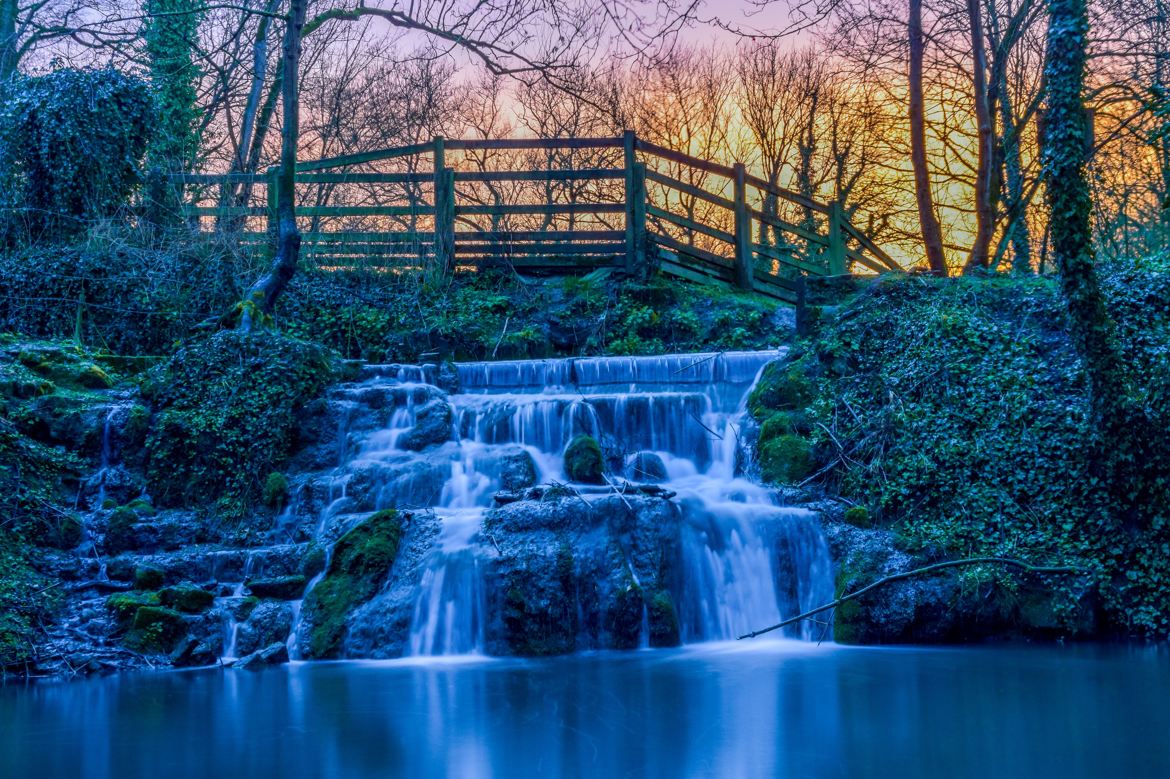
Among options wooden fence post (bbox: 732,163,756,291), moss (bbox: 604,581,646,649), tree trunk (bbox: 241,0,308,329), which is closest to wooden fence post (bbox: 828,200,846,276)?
wooden fence post (bbox: 732,163,756,291)

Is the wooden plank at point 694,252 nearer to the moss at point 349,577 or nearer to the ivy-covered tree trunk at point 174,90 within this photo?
the moss at point 349,577

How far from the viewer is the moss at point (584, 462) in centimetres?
994

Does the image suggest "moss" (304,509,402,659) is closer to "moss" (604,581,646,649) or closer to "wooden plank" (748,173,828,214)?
"moss" (604,581,646,649)

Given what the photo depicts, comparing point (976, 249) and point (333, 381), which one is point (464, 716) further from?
point (976, 249)

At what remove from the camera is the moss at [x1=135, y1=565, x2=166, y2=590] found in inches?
336

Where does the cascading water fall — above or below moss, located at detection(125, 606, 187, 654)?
above

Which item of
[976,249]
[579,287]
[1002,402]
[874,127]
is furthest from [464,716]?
[874,127]

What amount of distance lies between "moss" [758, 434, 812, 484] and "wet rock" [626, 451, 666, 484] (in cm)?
106

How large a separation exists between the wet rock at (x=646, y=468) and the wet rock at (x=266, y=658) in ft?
12.7

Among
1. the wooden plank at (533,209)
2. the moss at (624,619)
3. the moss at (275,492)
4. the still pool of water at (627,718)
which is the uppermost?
the wooden plank at (533,209)

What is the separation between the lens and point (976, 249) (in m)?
14.9

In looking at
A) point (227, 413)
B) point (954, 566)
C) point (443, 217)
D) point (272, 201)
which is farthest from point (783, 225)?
point (227, 413)

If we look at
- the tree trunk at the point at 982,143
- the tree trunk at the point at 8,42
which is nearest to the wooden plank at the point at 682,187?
the tree trunk at the point at 982,143

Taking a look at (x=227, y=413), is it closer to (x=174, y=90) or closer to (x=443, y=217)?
(x=443, y=217)
